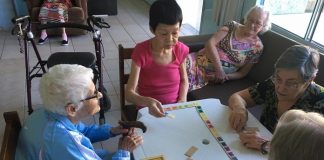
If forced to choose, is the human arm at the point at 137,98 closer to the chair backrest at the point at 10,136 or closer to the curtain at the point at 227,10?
the chair backrest at the point at 10,136

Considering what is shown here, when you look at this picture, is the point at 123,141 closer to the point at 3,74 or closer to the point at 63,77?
the point at 63,77

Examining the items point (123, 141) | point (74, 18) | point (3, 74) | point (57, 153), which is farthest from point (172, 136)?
point (74, 18)

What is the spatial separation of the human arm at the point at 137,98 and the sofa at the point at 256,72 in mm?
725

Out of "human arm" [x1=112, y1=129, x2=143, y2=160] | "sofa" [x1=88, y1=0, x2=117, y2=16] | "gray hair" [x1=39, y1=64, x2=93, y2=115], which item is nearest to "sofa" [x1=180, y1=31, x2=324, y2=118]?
"human arm" [x1=112, y1=129, x2=143, y2=160]

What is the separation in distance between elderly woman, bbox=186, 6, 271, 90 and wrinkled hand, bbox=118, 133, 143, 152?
1.16 m

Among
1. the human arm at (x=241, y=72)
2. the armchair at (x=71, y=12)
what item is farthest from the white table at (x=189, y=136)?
the armchair at (x=71, y=12)

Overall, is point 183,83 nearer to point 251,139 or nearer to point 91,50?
point 251,139

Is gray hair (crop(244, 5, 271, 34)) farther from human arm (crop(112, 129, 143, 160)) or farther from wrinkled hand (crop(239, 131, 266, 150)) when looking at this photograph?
human arm (crop(112, 129, 143, 160))

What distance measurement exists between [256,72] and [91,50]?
8.00 feet

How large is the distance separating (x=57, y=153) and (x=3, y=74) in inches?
106

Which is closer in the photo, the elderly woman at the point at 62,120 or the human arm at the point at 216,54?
the elderly woman at the point at 62,120

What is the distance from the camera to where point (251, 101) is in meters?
1.55

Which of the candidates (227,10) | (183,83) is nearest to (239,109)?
(183,83)

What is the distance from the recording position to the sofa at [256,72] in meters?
2.21
